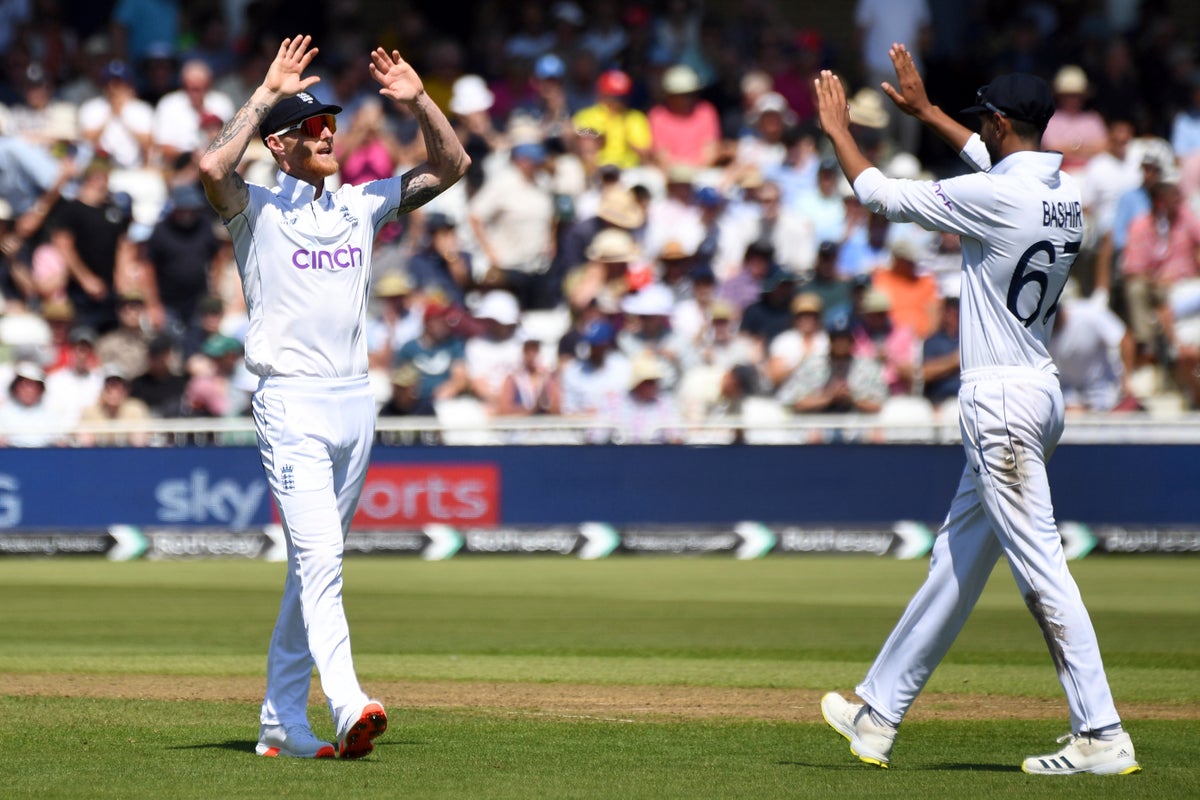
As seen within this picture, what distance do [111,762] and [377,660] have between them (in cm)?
359

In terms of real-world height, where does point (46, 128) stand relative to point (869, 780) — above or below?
above

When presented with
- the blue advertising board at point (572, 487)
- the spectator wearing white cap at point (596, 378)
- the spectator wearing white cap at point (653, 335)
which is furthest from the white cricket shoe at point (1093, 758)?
the spectator wearing white cap at point (596, 378)

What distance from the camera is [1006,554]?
20.5ft

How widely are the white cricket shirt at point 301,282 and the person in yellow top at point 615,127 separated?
12.6 meters

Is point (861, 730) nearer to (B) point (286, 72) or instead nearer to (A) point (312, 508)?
(A) point (312, 508)

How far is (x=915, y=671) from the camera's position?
6.41 m

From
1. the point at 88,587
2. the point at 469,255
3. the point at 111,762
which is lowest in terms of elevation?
the point at 88,587

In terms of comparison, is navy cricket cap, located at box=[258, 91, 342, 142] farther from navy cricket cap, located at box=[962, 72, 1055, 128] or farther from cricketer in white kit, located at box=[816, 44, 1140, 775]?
navy cricket cap, located at box=[962, 72, 1055, 128]

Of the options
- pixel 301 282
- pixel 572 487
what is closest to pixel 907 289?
pixel 572 487

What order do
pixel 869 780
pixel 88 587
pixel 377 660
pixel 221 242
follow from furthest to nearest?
pixel 221 242 → pixel 88 587 → pixel 377 660 → pixel 869 780

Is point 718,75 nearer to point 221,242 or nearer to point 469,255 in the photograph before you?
point 469,255

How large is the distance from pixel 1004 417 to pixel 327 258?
7.80 feet

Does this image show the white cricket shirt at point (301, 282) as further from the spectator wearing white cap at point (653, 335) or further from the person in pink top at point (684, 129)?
the person in pink top at point (684, 129)

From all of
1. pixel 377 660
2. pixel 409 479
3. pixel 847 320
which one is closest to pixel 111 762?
pixel 377 660
